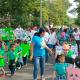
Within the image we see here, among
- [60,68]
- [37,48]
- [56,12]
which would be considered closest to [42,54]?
[37,48]

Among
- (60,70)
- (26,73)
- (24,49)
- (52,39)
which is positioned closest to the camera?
(60,70)

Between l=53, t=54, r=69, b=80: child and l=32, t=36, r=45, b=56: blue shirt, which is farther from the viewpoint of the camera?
l=32, t=36, r=45, b=56: blue shirt

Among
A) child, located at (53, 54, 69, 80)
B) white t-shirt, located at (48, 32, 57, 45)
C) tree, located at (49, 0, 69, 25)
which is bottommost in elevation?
child, located at (53, 54, 69, 80)

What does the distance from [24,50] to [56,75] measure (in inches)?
275

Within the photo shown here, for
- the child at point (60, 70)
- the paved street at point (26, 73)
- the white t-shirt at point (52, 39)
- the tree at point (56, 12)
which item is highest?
the tree at point (56, 12)

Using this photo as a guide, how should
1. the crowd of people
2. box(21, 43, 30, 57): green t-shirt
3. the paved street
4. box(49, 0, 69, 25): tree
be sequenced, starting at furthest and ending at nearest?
box(49, 0, 69, 25): tree, box(21, 43, 30, 57): green t-shirt, the paved street, the crowd of people

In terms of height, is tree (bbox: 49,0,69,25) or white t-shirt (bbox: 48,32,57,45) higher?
tree (bbox: 49,0,69,25)

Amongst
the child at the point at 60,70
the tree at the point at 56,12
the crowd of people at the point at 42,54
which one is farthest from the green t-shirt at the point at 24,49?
the tree at the point at 56,12

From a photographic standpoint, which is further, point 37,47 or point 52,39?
point 52,39

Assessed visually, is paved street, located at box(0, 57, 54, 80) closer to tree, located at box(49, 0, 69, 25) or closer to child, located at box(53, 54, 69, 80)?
child, located at box(53, 54, 69, 80)

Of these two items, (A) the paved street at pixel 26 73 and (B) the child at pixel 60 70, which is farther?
(A) the paved street at pixel 26 73

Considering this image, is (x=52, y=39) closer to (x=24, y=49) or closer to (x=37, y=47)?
(x=24, y=49)

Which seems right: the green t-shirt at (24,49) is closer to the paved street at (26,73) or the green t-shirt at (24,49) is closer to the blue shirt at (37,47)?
the paved street at (26,73)

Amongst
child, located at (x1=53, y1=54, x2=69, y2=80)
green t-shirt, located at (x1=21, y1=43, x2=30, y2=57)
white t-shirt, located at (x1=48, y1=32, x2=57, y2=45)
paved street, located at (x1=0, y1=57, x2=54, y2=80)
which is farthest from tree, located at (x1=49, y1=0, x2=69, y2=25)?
child, located at (x1=53, y1=54, x2=69, y2=80)
